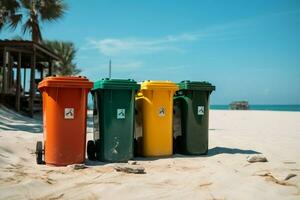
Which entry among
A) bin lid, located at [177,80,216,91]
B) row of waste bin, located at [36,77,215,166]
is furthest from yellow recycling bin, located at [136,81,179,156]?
bin lid, located at [177,80,216,91]

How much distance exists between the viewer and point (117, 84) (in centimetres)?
645

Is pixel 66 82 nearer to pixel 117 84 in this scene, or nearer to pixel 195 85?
pixel 117 84

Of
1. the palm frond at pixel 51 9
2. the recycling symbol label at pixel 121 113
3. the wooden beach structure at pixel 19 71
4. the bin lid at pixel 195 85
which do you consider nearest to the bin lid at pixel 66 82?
the recycling symbol label at pixel 121 113

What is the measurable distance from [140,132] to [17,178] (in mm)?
2685

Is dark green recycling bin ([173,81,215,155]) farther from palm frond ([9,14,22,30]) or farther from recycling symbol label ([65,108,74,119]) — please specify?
palm frond ([9,14,22,30])

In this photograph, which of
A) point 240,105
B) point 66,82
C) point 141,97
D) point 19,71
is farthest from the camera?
point 240,105

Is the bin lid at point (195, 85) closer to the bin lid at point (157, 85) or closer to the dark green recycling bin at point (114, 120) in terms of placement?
the bin lid at point (157, 85)

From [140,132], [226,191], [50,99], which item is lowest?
[226,191]

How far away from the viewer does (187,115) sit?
7270mm

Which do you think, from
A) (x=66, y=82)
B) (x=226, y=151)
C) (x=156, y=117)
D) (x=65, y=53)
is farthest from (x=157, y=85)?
(x=65, y=53)

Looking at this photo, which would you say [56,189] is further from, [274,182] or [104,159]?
[274,182]

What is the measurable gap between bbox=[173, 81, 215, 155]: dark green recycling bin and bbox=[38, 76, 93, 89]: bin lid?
2.06 m

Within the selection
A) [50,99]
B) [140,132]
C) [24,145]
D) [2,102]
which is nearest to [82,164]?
[50,99]

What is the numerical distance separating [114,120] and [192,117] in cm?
161
